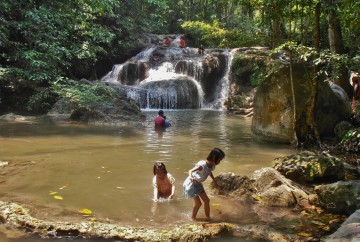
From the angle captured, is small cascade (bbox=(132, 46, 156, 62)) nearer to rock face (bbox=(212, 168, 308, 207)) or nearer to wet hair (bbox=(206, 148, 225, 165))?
rock face (bbox=(212, 168, 308, 207))

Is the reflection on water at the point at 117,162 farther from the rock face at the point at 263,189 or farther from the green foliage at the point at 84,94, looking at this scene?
the green foliage at the point at 84,94

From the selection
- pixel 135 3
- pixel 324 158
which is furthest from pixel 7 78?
pixel 135 3

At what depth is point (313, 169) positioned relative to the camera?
6430 millimetres

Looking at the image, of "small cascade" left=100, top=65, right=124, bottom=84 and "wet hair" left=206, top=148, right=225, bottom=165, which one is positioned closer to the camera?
"wet hair" left=206, top=148, right=225, bottom=165

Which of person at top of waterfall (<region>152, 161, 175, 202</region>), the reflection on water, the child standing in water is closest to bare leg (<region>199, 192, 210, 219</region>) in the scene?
the child standing in water

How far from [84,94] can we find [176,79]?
8.20m

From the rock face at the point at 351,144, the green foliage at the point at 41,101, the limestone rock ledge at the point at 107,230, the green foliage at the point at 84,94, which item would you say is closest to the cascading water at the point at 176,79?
the green foliage at the point at 84,94

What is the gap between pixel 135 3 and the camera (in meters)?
27.3

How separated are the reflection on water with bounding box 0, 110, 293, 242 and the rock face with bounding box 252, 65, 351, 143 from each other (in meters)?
0.54

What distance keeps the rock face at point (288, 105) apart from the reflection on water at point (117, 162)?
539 mm

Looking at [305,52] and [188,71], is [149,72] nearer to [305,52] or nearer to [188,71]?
[188,71]

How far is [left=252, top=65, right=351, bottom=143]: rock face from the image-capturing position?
9.62 m

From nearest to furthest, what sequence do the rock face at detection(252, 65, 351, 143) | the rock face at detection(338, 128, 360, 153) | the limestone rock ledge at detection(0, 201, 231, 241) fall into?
the limestone rock ledge at detection(0, 201, 231, 241), the rock face at detection(338, 128, 360, 153), the rock face at detection(252, 65, 351, 143)

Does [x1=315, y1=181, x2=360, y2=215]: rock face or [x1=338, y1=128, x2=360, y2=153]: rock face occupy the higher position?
[x1=338, y1=128, x2=360, y2=153]: rock face
